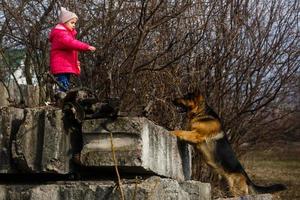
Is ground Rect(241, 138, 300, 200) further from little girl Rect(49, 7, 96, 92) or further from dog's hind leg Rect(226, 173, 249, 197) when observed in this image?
little girl Rect(49, 7, 96, 92)

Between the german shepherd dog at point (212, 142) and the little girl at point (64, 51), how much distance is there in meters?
1.60

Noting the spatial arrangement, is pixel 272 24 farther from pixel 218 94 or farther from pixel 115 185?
pixel 115 185

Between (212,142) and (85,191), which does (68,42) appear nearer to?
(212,142)

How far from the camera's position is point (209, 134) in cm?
781

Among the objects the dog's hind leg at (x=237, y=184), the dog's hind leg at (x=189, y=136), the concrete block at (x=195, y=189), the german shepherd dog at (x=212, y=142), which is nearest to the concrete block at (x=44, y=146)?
the concrete block at (x=195, y=189)

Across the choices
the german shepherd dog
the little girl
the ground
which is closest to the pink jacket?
the little girl

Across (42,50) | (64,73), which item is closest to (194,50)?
(42,50)

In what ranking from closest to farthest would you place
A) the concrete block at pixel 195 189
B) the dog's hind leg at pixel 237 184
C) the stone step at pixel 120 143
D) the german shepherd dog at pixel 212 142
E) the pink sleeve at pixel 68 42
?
the stone step at pixel 120 143 < the concrete block at pixel 195 189 < the pink sleeve at pixel 68 42 < the german shepherd dog at pixel 212 142 < the dog's hind leg at pixel 237 184

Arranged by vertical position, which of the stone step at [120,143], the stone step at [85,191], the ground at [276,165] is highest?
the ground at [276,165]

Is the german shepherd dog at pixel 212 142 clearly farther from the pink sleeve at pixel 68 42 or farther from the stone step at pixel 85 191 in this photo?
the stone step at pixel 85 191

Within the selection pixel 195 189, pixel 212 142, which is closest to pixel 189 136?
pixel 212 142

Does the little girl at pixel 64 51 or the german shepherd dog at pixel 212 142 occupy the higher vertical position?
the little girl at pixel 64 51

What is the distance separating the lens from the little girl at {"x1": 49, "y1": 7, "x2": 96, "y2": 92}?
21.3 ft

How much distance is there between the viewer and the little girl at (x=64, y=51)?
6504 mm
